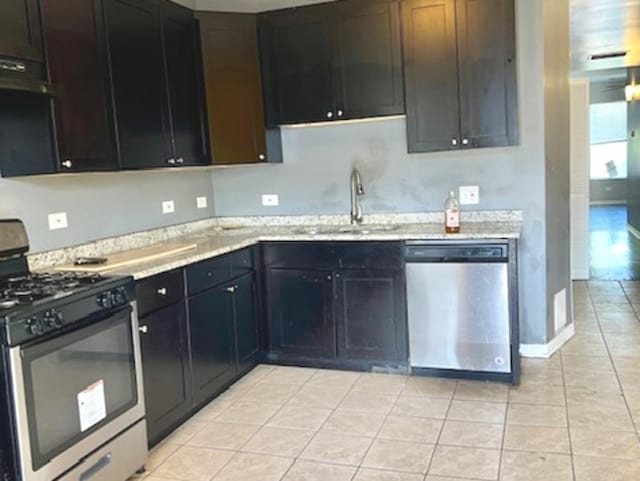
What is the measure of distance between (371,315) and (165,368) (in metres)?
1.37

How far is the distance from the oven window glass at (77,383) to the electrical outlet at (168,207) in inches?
63.6

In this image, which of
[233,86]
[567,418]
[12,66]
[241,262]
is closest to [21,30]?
[12,66]

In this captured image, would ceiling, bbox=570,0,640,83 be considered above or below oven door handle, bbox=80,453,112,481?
above

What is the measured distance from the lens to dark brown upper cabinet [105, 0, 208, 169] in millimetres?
3197

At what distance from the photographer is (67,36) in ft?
9.37

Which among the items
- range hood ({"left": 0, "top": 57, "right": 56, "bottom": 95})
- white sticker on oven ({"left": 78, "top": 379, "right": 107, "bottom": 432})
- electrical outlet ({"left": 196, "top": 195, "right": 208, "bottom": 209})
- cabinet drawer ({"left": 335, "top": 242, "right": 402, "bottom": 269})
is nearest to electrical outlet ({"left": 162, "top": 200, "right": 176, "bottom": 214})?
electrical outlet ({"left": 196, "top": 195, "right": 208, "bottom": 209})

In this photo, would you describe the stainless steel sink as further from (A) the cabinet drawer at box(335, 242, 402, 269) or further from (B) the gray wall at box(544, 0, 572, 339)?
(B) the gray wall at box(544, 0, 572, 339)

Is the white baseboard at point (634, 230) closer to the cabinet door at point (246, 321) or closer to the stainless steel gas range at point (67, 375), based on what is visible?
the cabinet door at point (246, 321)

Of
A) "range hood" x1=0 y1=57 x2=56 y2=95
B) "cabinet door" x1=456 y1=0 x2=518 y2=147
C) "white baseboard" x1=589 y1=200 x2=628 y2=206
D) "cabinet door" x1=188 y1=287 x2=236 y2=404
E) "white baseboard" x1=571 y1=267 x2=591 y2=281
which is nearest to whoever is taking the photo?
"range hood" x1=0 y1=57 x2=56 y2=95

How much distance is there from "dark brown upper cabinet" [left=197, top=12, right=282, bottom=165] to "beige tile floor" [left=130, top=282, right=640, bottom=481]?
4.99 ft

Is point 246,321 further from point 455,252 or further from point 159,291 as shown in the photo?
point 455,252

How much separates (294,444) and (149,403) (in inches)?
28.7

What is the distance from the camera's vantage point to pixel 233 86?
4.06 metres

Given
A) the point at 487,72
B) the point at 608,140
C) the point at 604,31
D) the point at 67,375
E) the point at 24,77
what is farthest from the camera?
the point at 608,140
